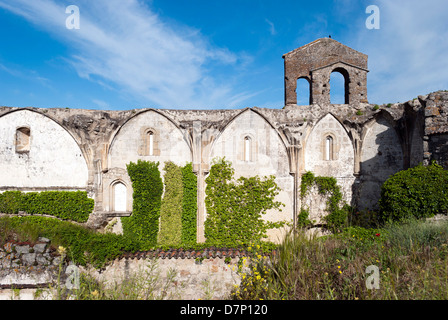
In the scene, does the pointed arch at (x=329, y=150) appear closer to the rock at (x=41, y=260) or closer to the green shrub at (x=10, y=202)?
the rock at (x=41, y=260)

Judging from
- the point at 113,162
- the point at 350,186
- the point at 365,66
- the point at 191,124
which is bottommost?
the point at 350,186

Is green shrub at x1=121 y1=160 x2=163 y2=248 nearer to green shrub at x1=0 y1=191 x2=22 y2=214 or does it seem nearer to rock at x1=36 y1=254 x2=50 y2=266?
rock at x1=36 y1=254 x2=50 y2=266

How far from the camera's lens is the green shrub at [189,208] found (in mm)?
10992

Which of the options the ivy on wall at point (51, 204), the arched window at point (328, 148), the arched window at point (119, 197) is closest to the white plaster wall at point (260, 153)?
the arched window at point (328, 148)

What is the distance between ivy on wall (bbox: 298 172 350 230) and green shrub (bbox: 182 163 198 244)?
4819 mm

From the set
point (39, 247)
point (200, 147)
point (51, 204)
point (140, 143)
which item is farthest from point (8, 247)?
point (200, 147)

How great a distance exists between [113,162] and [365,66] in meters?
14.7

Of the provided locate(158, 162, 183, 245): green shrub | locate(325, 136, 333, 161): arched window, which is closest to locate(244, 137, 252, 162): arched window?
locate(158, 162, 183, 245): green shrub

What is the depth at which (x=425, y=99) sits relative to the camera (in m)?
8.48

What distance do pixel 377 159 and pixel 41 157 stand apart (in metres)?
15.5

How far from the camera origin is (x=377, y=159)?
37.0 feet
